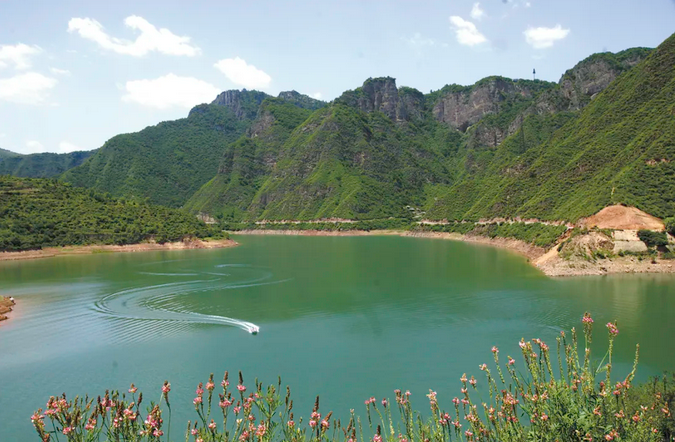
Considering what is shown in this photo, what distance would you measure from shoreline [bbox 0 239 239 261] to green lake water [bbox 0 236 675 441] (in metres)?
15.8

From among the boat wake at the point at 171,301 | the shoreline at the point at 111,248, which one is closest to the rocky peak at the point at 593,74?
the shoreline at the point at 111,248

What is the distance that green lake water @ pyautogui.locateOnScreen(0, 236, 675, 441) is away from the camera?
18188 mm

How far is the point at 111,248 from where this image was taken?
242ft

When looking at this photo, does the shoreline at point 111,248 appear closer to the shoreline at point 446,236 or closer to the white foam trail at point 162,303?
the white foam trail at point 162,303

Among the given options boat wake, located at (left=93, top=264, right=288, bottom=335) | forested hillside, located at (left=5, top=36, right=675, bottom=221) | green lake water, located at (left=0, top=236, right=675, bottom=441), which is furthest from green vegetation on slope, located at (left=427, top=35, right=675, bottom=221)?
boat wake, located at (left=93, top=264, right=288, bottom=335)

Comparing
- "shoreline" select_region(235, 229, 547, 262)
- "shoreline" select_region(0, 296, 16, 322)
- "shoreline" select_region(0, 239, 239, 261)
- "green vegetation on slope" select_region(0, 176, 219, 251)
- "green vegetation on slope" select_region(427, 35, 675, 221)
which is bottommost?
"shoreline" select_region(0, 296, 16, 322)

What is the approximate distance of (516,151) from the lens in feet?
446

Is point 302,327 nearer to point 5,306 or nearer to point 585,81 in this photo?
point 5,306

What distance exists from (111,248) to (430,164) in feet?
437

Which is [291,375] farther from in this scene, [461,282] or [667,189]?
[667,189]

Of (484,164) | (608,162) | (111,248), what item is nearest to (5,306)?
(111,248)

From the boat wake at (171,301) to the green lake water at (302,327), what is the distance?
0.15m

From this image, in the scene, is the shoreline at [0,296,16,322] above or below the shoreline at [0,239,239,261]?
below

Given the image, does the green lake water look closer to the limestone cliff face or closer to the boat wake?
the boat wake
